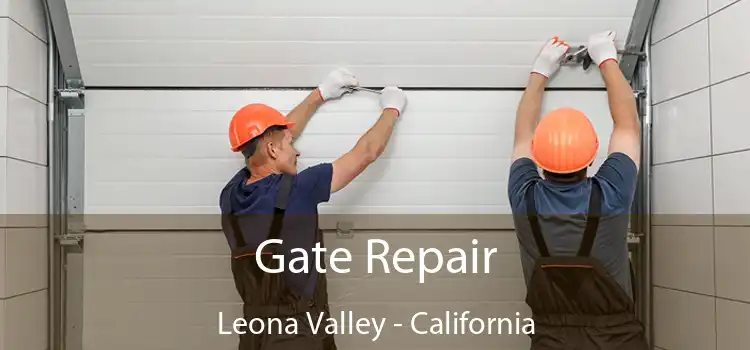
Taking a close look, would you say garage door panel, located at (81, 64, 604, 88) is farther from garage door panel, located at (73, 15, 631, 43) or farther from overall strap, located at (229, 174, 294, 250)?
overall strap, located at (229, 174, 294, 250)

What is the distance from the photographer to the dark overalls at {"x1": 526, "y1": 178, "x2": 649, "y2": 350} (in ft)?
7.09

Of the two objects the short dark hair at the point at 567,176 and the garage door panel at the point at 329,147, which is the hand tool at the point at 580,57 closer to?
the garage door panel at the point at 329,147

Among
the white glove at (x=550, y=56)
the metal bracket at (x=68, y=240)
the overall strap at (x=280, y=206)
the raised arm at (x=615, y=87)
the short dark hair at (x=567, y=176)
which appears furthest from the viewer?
the metal bracket at (x=68, y=240)

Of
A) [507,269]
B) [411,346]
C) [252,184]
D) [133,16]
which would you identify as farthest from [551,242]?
[133,16]

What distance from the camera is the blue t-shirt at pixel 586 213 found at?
2.12 meters

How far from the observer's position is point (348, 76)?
2543mm

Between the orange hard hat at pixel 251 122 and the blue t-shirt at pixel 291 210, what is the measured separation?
0.47 feet

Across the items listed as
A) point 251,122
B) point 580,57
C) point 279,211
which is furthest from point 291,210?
point 580,57

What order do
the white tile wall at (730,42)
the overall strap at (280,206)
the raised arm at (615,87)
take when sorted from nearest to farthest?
the white tile wall at (730,42) → the overall strap at (280,206) → the raised arm at (615,87)

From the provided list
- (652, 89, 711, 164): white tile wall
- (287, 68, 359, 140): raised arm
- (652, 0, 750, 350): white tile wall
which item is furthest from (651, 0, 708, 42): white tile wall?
(287, 68, 359, 140): raised arm

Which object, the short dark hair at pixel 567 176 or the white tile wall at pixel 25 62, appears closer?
the short dark hair at pixel 567 176

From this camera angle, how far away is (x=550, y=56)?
2480mm

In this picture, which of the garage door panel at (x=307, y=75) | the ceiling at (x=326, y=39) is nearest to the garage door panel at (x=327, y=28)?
the ceiling at (x=326, y=39)

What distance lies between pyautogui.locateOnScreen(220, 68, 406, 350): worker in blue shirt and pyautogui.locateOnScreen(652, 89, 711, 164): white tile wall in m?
0.95
